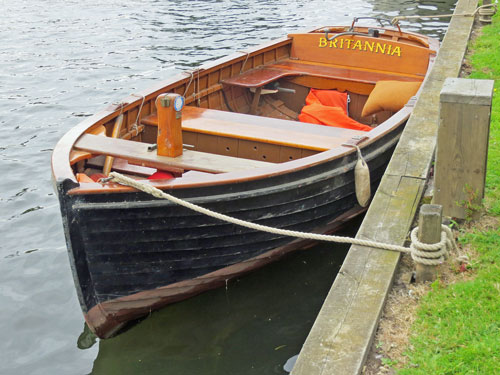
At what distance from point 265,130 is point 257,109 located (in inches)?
81.0

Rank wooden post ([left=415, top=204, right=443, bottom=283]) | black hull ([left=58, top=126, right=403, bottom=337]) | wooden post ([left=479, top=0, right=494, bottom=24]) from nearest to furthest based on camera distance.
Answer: wooden post ([left=415, top=204, right=443, bottom=283]), black hull ([left=58, top=126, right=403, bottom=337]), wooden post ([left=479, top=0, right=494, bottom=24])

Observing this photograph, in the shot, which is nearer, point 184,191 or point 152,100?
point 184,191

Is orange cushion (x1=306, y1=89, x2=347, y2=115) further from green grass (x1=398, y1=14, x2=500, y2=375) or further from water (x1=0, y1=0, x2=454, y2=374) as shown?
green grass (x1=398, y1=14, x2=500, y2=375)

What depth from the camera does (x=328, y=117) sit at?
7375 mm

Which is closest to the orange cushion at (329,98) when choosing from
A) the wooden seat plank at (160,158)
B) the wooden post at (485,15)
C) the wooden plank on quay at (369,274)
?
the wooden plank on quay at (369,274)

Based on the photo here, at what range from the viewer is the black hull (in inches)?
179

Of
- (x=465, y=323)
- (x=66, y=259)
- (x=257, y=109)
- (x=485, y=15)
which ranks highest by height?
(x=485, y=15)

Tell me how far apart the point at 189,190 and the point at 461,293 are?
198 centimetres

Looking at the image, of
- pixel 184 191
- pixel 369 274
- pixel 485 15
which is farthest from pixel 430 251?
pixel 485 15

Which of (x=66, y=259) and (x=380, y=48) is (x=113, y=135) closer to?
(x=66, y=259)

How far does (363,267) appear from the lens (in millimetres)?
3820

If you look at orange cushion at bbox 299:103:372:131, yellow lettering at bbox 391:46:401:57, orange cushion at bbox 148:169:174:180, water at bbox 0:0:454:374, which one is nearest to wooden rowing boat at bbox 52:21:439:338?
orange cushion at bbox 148:169:174:180

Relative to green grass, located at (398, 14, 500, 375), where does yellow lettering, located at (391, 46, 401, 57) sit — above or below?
above

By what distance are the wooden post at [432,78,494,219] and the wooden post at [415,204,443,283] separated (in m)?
0.54
